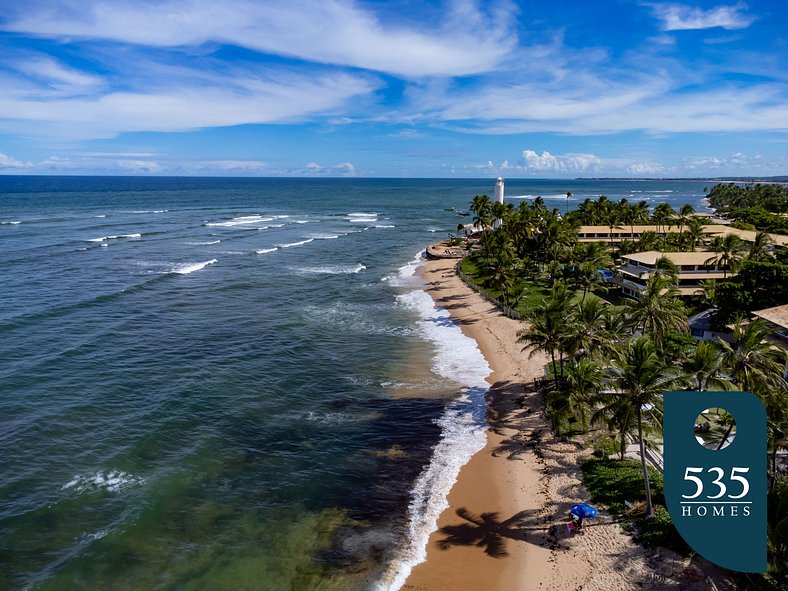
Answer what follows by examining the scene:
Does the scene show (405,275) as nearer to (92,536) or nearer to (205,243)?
(205,243)

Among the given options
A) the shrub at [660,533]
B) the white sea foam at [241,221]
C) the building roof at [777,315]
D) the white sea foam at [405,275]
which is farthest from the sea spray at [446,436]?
the white sea foam at [241,221]

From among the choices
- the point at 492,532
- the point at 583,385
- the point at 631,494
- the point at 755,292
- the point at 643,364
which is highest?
the point at 643,364

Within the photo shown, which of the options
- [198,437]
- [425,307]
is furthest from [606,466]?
[425,307]

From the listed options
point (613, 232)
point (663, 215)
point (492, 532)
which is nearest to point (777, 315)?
point (492, 532)

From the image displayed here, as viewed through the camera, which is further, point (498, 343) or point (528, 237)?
point (528, 237)

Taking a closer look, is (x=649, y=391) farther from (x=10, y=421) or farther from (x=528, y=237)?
(x=528, y=237)
